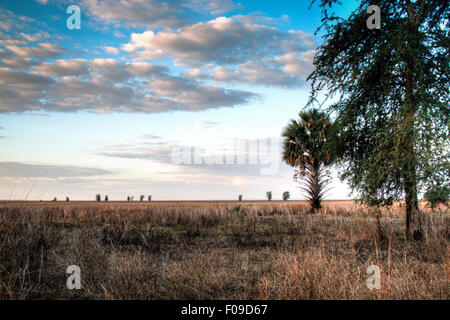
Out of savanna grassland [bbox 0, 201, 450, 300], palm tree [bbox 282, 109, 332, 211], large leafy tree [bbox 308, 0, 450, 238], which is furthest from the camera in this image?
palm tree [bbox 282, 109, 332, 211]

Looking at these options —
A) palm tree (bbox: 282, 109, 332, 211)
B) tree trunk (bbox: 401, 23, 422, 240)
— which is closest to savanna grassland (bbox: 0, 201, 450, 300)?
tree trunk (bbox: 401, 23, 422, 240)

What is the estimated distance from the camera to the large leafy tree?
348 inches

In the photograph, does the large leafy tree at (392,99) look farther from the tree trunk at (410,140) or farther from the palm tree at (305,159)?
the palm tree at (305,159)

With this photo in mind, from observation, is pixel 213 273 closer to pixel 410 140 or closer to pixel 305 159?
pixel 410 140

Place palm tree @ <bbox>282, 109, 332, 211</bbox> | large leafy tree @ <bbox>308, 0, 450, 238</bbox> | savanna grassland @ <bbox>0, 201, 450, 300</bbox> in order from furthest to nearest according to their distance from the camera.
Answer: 1. palm tree @ <bbox>282, 109, 332, 211</bbox>
2. large leafy tree @ <bbox>308, 0, 450, 238</bbox>
3. savanna grassland @ <bbox>0, 201, 450, 300</bbox>

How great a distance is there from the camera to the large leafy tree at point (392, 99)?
8852 mm

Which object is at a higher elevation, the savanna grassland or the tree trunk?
the tree trunk

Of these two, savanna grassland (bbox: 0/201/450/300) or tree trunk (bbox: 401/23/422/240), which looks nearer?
savanna grassland (bbox: 0/201/450/300)

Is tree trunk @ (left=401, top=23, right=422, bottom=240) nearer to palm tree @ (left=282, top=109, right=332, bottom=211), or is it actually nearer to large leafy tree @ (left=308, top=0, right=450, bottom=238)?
large leafy tree @ (left=308, top=0, right=450, bottom=238)

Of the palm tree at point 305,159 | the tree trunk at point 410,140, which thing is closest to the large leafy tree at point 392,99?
the tree trunk at point 410,140

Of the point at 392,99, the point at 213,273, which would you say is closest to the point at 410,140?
the point at 392,99

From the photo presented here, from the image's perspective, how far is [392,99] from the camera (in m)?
10.4

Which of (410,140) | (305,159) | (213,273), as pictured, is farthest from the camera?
(305,159)
